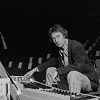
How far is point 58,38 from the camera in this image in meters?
2.72

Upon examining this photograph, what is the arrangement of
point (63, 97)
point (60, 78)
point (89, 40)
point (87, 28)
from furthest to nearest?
point (87, 28) → point (89, 40) → point (60, 78) → point (63, 97)

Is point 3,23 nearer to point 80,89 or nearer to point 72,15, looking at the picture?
point 72,15

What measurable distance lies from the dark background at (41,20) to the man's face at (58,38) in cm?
532

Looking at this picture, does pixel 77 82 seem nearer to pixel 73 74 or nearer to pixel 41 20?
pixel 73 74

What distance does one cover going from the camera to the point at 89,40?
7.80 m

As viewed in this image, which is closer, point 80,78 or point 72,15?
point 80,78

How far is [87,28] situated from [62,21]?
0.83 metres

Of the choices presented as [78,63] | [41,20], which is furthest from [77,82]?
[41,20]

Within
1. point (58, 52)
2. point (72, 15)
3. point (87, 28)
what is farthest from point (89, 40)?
point (58, 52)

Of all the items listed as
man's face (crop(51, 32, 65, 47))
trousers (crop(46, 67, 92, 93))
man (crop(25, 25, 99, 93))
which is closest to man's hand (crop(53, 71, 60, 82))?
man (crop(25, 25, 99, 93))

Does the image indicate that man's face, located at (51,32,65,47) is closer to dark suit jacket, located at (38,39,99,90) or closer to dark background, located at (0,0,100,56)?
dark suit jacket, located at (38,39,99,90)

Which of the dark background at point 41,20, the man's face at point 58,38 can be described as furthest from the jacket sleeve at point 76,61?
the dark background at point 41,20

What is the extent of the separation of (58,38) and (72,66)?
11.7 inches

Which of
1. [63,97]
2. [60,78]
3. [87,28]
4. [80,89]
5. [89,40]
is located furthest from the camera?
[87,28]
